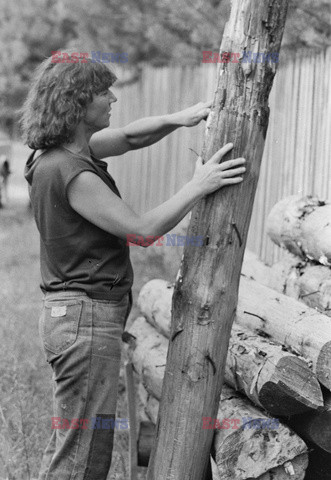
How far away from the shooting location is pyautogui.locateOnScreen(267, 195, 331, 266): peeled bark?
160 inches

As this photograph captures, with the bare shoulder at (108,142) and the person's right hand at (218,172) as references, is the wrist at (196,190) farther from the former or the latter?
the bare shoulder at (108,142)

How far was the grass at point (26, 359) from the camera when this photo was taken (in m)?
4.10

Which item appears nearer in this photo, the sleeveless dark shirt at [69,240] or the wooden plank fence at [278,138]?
A: the sleeveless dark shirt at [69,240]

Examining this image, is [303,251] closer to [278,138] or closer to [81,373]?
[81,373]

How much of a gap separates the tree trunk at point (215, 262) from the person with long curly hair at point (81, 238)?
12cm

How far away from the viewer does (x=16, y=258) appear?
30.7ft

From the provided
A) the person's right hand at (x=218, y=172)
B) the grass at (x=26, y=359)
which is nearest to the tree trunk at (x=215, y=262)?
the person's right hand at (x=218, y=172)

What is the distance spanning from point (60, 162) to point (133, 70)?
296 inches

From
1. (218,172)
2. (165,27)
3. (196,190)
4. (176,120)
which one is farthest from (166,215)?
(165,27)

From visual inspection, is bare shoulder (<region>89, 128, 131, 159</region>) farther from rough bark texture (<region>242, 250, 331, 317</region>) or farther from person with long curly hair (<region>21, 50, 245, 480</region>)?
rough bark texture (<region>242, 250, 331, 317</region>)

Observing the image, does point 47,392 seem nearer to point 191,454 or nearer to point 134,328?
point 134,328

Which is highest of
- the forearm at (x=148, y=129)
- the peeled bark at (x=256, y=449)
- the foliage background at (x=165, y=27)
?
the foliage background at (x=165, y=27)

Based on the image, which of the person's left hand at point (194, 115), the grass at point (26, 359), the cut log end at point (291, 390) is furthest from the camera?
the grass at point (26, 359)

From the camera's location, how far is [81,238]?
2.98 meters
